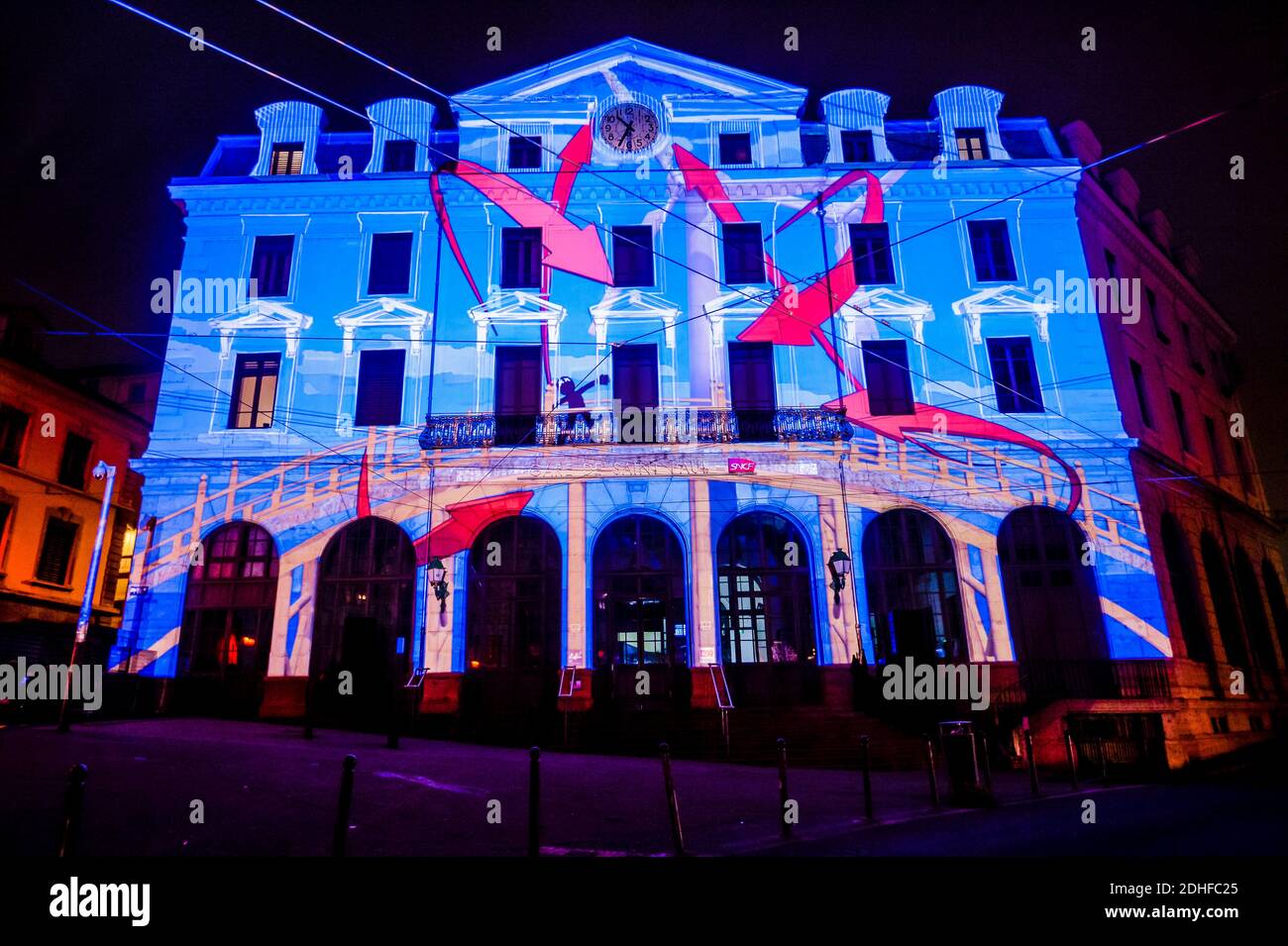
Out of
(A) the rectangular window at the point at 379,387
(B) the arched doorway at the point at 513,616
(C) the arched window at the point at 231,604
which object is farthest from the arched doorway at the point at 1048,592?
(C) the arched window at the point at 231,604

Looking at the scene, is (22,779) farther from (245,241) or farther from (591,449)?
(245,241)

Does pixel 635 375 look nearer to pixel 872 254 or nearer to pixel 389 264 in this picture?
pixel 872 254

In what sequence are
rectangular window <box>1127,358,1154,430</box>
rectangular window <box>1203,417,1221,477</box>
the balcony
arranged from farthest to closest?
1. rectangular window <box>1203,417,1221,477</box>
2. rectangular window <box>1127,358,1154,430</box>
3. the balcony

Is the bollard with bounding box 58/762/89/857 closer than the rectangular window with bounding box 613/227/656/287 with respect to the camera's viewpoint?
Yes

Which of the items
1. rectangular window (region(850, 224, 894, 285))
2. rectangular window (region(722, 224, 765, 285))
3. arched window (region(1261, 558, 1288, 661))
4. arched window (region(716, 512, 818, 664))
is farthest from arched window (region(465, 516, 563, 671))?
arched window (region(1261, 558, 1288, 661))

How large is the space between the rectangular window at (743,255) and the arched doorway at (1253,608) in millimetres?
18790

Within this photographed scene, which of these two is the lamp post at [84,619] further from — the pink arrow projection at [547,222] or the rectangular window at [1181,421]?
the rectangular window at [1181,421]

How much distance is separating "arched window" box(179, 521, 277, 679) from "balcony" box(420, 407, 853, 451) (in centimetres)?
518

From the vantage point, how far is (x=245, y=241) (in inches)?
870

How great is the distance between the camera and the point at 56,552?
26047 mm

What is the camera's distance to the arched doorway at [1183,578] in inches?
846

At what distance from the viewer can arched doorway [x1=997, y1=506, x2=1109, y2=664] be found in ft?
61.9

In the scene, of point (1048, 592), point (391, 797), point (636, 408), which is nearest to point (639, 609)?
point (636, 408)

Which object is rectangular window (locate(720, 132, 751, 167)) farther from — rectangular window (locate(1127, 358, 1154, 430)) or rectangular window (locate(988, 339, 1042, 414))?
rectangular window (locate(1127, 358, 1154, 430))
